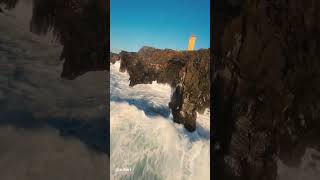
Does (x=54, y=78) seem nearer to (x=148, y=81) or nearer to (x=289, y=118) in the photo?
(x=148, y=81)

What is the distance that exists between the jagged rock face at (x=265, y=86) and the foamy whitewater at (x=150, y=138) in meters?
0.21

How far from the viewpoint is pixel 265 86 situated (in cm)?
488

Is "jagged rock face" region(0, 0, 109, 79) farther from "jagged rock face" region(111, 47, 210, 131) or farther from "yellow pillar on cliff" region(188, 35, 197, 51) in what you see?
"yellow pillar on cliff" region(188, 35, 197, 51)

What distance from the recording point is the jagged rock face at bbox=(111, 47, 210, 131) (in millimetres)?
5023

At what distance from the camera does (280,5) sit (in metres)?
4.86

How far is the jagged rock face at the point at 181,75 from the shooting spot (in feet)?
16.5

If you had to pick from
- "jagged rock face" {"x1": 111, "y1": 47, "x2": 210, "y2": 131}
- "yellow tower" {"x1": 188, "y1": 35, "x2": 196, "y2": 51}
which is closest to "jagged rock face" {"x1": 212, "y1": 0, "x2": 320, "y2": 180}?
"jagged rock face" {"x1": 111, "y1": 47, "x2": 210, "y2": 131}

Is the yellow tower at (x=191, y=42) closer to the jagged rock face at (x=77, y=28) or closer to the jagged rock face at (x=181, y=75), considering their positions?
the jagged rock face at (x=181, y=75)

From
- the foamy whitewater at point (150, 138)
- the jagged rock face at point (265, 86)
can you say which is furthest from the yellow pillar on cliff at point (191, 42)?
the foamy whitewater at point (150, 138)

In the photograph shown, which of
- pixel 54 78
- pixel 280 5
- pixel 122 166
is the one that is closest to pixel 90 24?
pixel 54 78

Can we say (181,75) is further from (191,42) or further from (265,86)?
(265,86)

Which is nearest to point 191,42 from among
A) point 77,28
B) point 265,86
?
point 265,86

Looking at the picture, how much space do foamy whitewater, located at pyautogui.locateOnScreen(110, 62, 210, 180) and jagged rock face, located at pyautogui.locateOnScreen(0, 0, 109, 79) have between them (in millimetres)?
309

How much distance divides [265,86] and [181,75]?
2.94ft
